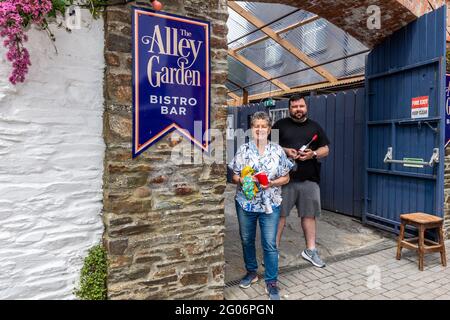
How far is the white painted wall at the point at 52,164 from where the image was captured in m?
2.19

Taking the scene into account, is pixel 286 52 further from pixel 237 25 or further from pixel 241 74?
pixel 241 74

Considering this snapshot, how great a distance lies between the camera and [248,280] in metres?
3.12

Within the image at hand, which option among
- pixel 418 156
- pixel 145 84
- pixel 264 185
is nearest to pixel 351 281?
pixel 264 185

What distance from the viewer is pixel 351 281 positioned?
3.21 metres

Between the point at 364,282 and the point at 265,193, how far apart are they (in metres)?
1.39

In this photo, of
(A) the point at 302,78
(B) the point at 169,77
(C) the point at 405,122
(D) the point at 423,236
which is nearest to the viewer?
(B) the point at 169,77

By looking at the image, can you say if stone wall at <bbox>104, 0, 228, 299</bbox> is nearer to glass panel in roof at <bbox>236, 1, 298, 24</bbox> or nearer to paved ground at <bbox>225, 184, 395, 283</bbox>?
paved ground at <bbox>225, 184, 395, 283</bbox>

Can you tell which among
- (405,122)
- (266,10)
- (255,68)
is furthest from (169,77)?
(255,68)

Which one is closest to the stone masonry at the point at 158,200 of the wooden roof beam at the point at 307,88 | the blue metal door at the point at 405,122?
the blue metal door at the point at 405,122

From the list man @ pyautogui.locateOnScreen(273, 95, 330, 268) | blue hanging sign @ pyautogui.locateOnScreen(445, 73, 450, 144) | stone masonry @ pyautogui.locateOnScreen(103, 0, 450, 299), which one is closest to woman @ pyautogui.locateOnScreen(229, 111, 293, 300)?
stone masonry @ pyautogui.locateOnScreen(103, 0, 450, 299)

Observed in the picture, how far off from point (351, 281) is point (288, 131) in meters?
1.65

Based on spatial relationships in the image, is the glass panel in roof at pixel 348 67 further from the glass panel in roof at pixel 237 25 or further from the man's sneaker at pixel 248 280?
the man's sneaker at pixel 248 280

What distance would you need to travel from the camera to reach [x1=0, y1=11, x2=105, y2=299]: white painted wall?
2.19 m

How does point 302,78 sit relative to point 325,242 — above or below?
above
